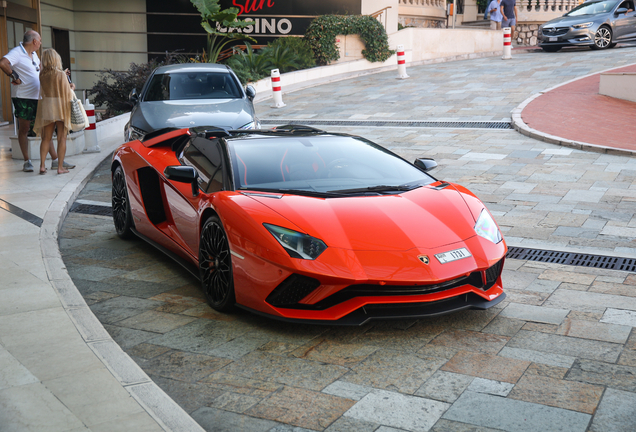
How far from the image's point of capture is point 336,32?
22.6 m

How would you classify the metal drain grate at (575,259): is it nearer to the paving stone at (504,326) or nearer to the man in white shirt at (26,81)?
the paving stone at (504,326)

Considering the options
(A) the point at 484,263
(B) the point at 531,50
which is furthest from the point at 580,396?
(B) the point at 531,50

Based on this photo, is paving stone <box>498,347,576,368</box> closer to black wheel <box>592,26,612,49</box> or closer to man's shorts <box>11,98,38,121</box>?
man's shorts <box>11,98,38,121</box>

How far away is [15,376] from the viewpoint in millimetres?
3250

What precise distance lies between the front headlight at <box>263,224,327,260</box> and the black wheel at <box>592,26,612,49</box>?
21846mm

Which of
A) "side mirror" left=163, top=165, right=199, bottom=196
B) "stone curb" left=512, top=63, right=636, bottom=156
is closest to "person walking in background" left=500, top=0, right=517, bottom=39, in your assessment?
"stone curb" left=512, top=63, right=636, bottom=156

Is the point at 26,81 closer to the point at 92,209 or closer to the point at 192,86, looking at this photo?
the point at 192,86

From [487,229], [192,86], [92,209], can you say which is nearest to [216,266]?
[487,229]

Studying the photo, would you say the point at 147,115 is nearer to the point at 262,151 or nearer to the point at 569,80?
the point at 262,151

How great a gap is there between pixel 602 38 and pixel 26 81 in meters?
19.7

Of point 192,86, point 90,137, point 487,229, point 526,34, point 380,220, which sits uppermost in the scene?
point 526,34

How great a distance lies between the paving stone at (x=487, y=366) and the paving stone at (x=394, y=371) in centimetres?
9

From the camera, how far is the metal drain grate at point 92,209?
25.0ft

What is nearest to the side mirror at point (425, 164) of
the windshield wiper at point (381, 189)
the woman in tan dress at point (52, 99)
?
the windshield wiper at point (381, 189)
